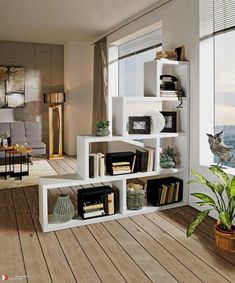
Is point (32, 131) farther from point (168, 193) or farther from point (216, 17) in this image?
point (216, 17)

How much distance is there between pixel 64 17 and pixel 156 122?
8.54 feet

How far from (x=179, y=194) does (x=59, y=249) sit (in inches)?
66.6

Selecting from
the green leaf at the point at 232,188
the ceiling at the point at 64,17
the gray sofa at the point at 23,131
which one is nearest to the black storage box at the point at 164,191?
the green leaf at the point at 232,188

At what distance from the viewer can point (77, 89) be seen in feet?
23.0

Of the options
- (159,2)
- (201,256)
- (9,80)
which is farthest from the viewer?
(9,80)

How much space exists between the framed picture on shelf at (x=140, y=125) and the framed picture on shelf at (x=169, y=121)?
32 cm

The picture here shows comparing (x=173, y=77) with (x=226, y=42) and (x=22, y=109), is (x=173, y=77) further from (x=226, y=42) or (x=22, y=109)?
(x=22, y=109)

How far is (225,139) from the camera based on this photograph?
11.3ft

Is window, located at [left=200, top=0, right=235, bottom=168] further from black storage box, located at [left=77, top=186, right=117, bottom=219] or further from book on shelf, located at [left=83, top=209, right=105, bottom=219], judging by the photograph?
book on shelf, located at [left=83, top=209, right=105, bottom=219]

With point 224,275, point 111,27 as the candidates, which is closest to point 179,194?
point 224,275

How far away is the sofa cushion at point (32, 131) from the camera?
656 centimetres

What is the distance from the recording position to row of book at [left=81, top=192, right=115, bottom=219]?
10.3 ft

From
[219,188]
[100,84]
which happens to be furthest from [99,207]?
[100,84]

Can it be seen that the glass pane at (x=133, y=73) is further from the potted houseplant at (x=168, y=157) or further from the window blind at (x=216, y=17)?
the potted houseplant at (x=168, y=157)
